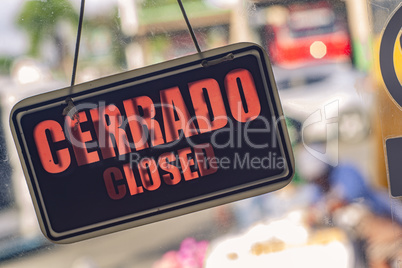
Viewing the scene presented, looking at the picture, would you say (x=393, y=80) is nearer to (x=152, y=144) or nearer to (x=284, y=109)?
(x=284, y=109)

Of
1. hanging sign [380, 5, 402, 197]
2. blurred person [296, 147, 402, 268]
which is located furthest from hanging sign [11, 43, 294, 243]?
hanging sign [380, 5, 402, 197]

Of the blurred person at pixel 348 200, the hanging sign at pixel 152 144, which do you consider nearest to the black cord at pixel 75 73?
the hanging sign at pixel 152 144

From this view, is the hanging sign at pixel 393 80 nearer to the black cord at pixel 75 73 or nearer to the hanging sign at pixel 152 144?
the hanging sign at pixel 152 144

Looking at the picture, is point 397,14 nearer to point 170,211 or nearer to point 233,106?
point 233,106

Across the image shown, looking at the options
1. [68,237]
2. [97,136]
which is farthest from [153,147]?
[68,237]

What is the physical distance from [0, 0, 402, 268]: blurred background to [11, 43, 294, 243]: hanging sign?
11 centimetres

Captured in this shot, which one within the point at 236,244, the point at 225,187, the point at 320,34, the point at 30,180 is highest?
the point at 320,34

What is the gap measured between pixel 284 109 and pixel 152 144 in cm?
44

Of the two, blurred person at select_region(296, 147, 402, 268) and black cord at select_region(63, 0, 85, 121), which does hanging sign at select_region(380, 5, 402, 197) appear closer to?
blurred person at select_region(296, 147, 402, 268)

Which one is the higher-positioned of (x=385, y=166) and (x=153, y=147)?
(x=153, y=147)

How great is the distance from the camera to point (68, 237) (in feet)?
4.29

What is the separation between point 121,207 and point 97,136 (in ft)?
0.72

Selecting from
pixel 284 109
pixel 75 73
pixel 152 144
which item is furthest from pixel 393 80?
pixel 75 73

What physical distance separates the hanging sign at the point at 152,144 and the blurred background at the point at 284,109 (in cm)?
11
